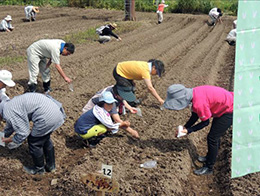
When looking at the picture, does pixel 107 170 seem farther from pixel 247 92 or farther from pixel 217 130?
pixel 217 130

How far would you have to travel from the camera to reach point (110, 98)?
15.1ft

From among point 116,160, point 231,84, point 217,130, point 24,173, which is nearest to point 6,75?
point 24,173

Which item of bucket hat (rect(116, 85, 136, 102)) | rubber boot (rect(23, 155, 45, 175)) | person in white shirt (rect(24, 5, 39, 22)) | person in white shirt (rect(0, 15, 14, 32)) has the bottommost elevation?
rubber boot (rect(23, 155, 45, 175))

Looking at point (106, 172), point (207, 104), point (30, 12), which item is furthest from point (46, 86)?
point (30, 12)

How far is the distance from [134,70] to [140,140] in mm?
Result: 1273

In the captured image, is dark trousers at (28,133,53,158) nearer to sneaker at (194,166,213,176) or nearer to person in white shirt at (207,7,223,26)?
sneaker at (194,166,213,176)

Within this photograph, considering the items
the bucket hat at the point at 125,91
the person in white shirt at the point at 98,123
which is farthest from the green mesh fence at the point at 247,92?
the bucket hat at the point at 125,91

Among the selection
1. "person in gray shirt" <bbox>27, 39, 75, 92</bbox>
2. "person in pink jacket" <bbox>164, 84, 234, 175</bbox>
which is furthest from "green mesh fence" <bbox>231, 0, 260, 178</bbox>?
"person in gray shirt" <bbox>27, 39, 75, 92</bbox>

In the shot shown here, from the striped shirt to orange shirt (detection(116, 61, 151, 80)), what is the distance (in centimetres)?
185

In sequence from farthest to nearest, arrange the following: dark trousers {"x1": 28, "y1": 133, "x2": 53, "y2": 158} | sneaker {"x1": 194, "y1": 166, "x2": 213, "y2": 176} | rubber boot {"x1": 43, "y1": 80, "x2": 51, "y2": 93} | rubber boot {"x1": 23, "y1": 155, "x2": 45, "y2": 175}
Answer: rubber boot {"x1": 43, "y1": 80, "x2": 51, "y2": 93} → sneaker {"x1": 194, "y1": 166, "x2": 213, "y2": 176} → rubber boot {"x1": 23, "y1": 155, "x2": 45, "y2": 175} → dark trousers {"x1": 28, "y1": 133, "x2": 53, "y2": 158}

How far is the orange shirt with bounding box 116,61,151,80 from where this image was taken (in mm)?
5535

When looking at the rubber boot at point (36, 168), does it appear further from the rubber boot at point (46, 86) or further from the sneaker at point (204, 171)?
the rubber boot at point (46, 86)

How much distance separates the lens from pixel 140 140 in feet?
17.3

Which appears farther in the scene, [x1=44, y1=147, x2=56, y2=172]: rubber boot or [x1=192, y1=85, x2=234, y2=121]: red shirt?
[x1=44, y1=147, x2=56, y2=172]: rubber boot
